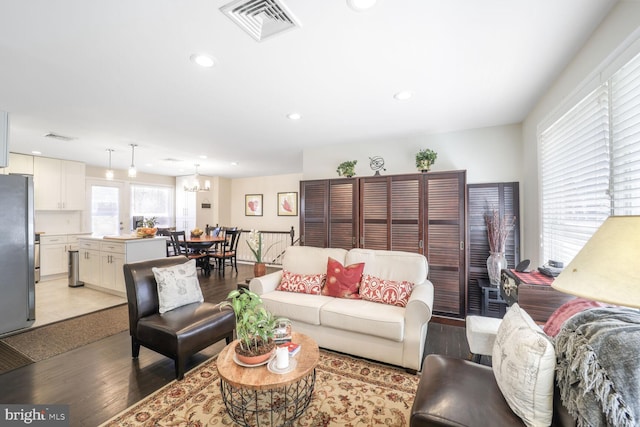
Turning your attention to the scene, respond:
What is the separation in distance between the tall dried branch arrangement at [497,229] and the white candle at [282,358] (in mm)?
2983

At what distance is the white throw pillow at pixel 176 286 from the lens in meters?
2.51

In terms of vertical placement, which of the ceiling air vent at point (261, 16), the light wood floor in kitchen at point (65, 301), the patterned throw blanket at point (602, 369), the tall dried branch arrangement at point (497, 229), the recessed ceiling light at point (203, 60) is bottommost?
the light wood floor in kitchen at point (65, 301)

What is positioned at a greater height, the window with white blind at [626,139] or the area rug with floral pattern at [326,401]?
the window with white blind at [626,139]

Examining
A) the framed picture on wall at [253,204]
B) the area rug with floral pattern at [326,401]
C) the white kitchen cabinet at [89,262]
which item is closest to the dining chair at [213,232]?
the framed picture on wall at [253,204]

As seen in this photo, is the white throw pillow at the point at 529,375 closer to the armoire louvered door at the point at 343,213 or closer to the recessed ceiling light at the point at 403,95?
the recessed ceiling light at the point at 403,95

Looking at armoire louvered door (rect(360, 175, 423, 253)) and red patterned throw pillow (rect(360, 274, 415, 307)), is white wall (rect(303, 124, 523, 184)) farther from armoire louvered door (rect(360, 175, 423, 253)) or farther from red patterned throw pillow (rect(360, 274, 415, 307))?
red patterned throw pillow (rect(360, 274, 415, 307))

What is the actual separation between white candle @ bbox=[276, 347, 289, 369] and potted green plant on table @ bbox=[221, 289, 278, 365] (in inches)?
3.5

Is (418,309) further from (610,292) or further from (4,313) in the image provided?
(4,313)

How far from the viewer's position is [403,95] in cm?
269

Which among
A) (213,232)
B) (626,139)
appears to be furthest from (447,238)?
(213,232)

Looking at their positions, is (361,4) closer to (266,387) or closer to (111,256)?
(266,387)

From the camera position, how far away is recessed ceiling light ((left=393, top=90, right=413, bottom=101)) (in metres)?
2.62

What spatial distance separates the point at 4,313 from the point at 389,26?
492 cm

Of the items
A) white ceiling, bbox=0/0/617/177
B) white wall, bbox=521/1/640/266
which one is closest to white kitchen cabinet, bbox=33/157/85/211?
white ceiling, bbox=0/0/617/177
